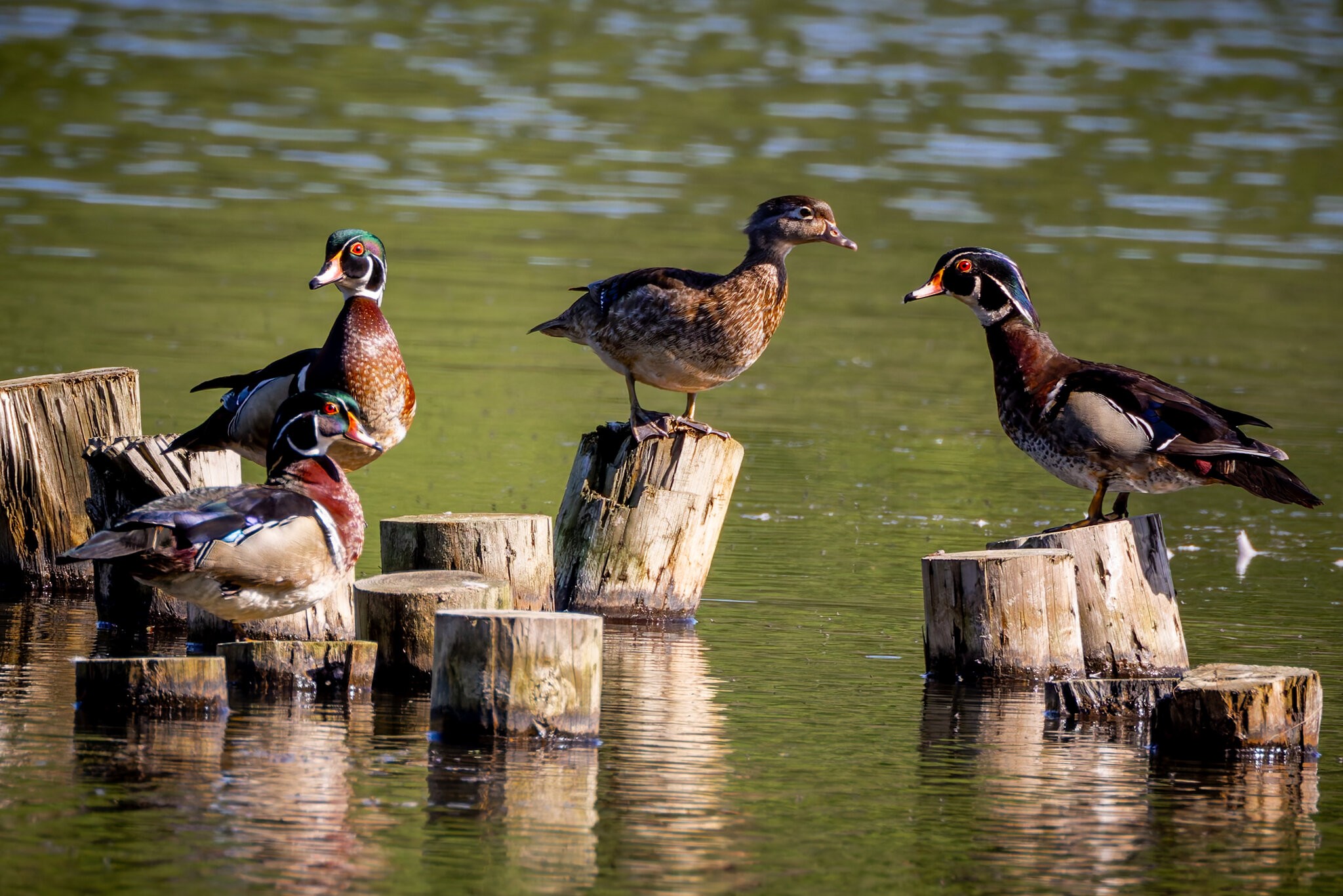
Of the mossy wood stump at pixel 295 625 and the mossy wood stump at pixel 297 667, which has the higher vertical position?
the mossy wood stump at pixel 295 625

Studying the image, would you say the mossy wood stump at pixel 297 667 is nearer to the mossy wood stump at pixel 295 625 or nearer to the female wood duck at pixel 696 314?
the mossy wood stump at pixel 295 625

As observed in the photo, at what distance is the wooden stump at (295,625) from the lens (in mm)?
9023

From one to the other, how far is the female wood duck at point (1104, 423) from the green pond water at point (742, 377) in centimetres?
107

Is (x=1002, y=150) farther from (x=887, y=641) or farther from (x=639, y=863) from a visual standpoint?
(x=639, y=863)

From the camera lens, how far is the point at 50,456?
10.3 metres

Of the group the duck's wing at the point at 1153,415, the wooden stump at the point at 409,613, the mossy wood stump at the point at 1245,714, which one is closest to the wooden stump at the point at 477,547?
the wooden stump at the point at 409,613

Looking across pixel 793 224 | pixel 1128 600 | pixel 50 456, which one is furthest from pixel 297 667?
pixel 793 224

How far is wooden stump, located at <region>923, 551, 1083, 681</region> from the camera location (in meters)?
9.00

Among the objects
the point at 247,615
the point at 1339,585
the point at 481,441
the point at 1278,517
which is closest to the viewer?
the point at 247,615

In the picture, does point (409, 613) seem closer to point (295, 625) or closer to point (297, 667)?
point (297, 667)

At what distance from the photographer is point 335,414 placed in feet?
28.4

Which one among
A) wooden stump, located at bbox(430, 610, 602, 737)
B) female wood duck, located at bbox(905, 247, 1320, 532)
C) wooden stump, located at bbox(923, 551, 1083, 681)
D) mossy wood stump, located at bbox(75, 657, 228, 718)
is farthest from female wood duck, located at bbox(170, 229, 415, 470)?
wooden stump, located at bbox(923, 551, 1083, 681)

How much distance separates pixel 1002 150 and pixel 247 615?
26.8 m

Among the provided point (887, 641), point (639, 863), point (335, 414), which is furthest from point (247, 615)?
point (887, 641)
